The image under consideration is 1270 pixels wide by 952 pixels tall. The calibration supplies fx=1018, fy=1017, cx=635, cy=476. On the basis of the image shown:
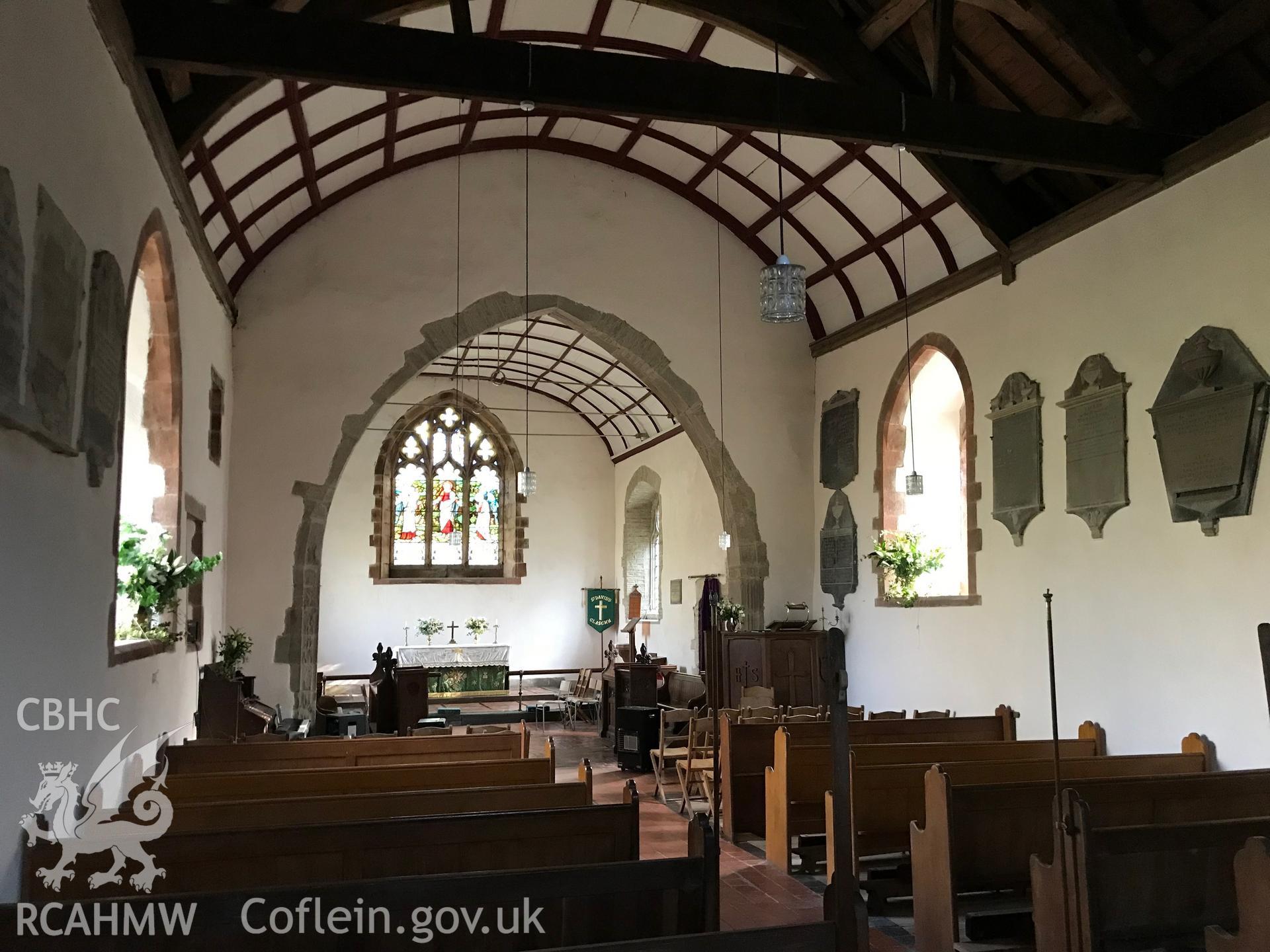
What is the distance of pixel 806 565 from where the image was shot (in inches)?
409

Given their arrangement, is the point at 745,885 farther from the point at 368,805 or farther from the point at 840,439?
the point at 840,439

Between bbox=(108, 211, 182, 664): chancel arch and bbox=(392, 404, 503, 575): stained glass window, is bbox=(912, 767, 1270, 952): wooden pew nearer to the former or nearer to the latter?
bbox=(108, 211, 182, 664): chancel arch

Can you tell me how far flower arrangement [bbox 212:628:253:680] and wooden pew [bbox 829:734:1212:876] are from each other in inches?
174

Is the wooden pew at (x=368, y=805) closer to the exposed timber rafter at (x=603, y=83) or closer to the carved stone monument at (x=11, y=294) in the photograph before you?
the carved stone monument at (x=11, y=294)

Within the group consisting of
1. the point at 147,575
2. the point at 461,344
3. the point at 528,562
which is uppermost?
the point at 461,344

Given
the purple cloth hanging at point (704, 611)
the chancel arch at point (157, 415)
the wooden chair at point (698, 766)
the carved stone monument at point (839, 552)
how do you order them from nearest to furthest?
1. the chancel arch at point (157, 415)
2. the wooden chair at point (698, 766)
3. the carved stone monument at point (839, 552)
4. the purple cloth hanging at point (704, 611)

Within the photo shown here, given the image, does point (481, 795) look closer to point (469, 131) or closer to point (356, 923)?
point (356, 923)

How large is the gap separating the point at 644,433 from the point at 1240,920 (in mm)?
13019

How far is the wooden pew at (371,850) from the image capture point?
2.93 meters

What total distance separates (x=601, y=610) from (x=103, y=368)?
12.8 m

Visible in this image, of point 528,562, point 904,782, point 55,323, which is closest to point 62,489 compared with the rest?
point 55,323

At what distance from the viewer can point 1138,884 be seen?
10.5 feet

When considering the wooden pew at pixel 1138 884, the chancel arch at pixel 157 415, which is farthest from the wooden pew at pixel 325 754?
the wooden pew at pixel 1138 884

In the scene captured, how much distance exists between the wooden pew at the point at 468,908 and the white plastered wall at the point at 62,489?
80cm
